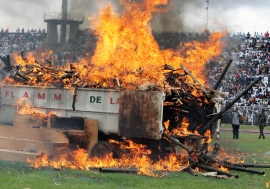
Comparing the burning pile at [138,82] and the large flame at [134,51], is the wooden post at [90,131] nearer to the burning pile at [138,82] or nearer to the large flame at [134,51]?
the burning pile at [138,82]

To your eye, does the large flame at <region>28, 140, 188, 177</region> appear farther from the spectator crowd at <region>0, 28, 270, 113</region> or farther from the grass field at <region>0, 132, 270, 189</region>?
the spectator crowd at <region>0, 28, 270, 113</region>

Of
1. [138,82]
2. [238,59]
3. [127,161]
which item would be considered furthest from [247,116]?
Result: [127,161]

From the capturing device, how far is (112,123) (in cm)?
1335

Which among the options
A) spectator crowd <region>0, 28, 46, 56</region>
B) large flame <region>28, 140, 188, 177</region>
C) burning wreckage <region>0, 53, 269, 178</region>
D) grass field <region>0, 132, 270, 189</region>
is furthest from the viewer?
spectator crowd <region>0, 28, 46, 56</region>

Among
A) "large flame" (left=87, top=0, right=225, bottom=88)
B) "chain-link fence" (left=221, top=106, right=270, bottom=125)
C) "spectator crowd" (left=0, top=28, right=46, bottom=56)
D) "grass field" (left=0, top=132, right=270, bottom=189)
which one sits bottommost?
"grass field" (left=0, top=132, right=270, bottom=189)

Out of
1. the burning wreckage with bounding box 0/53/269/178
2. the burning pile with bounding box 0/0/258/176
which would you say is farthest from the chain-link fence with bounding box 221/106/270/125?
the burning wreckage with bounding box 0/53/269/178

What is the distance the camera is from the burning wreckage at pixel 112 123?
12.7 m

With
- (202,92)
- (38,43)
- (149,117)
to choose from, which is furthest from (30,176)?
(38,43)

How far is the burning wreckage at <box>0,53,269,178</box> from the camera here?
1273 centimetres

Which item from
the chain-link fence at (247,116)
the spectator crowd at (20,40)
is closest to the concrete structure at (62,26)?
the spectator crowd at (20,40)

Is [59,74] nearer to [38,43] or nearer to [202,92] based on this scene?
[202,92]

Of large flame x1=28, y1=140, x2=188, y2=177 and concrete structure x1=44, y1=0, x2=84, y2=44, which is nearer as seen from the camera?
large flame x1=28, y1=140, x2=188, y2=177

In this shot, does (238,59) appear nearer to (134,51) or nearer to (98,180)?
(134,51)

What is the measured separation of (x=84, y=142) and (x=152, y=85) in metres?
2.73
